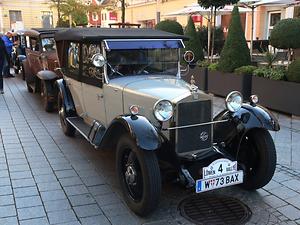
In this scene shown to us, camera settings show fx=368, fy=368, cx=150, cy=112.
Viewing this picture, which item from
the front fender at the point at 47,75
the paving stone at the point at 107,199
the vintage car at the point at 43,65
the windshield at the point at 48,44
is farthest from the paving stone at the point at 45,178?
the windshield at the point at 48,44

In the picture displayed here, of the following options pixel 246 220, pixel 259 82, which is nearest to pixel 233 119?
pixel 246 220

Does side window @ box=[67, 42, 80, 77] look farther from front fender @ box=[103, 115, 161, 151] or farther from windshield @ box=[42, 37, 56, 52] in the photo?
windshield @ box=[42, 37, 56, 52]

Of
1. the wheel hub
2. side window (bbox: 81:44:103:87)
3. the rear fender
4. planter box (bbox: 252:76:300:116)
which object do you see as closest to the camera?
the wheel hub

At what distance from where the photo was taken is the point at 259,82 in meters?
7.92

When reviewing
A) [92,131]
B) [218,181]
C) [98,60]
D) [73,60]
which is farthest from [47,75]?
[218,181]

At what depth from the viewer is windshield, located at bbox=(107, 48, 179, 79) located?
476 cm

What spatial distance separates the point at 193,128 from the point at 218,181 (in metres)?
0.59

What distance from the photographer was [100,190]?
4.19 metres

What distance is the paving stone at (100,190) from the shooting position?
414 centimetres

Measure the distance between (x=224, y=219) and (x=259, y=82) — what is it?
4.95 meters

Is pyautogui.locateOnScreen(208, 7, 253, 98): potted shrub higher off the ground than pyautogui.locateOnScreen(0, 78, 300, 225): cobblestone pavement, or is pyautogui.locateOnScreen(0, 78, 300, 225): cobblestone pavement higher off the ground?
pyautogui.locateOnScreen(208, 7, 253, 98): potted shrub

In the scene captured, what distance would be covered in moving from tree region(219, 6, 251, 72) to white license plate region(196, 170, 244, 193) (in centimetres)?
580

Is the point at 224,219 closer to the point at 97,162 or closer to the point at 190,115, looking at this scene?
the point at 190,115

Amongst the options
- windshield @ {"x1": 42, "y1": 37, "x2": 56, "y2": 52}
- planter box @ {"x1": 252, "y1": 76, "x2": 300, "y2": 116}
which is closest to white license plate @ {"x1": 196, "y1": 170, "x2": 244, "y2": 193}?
planter box @ {"x1": 252, "y1": 76, "x2": 300, "y2": 116}
